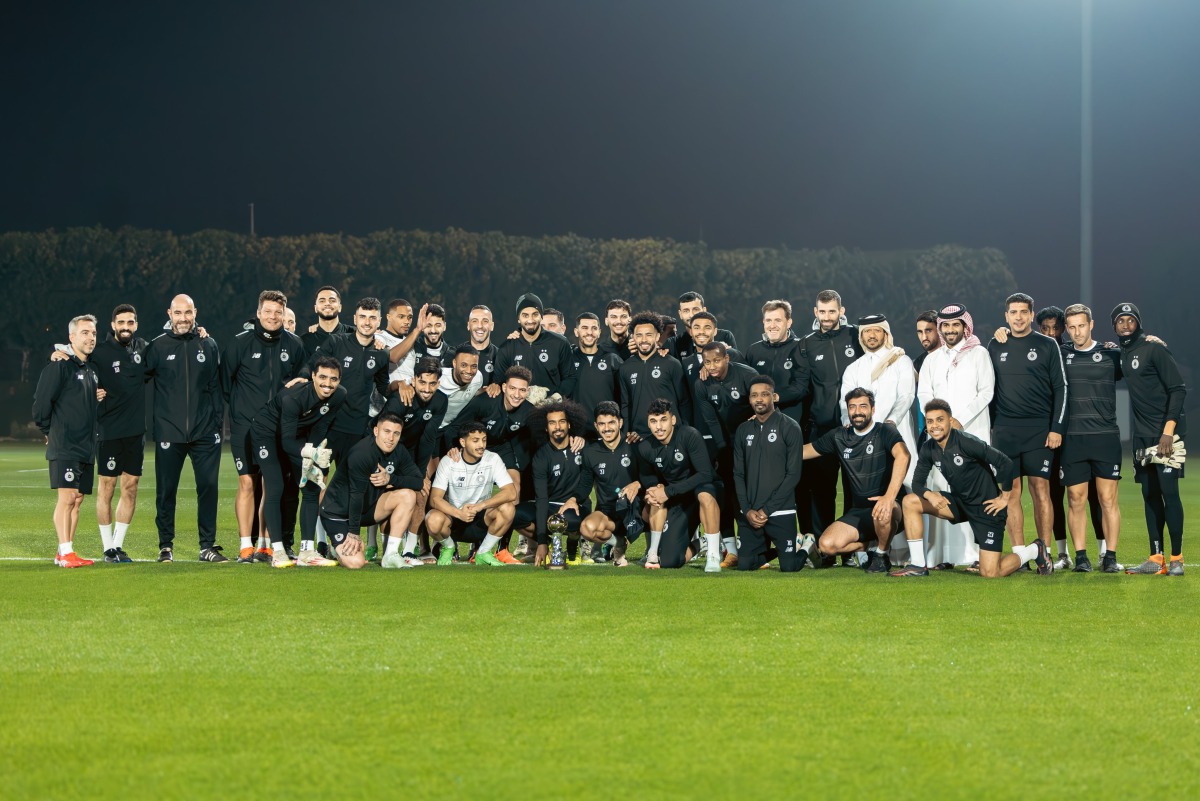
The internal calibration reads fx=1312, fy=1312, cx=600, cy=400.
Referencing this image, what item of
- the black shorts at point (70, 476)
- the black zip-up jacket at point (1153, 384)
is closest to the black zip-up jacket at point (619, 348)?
the black zip-up jacket at point (1153, 384)

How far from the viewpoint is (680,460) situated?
10250 mm

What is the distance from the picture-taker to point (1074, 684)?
228 inches

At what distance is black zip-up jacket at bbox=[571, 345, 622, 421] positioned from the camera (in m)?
11.1

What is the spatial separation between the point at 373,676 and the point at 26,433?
41.0 m

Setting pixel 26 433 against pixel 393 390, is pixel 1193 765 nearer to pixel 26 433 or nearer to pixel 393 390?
pixel 393 390

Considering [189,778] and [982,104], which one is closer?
[189,778]

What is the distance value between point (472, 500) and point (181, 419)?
97.3 inches

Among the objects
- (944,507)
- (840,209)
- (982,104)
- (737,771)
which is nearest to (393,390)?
(944,507)

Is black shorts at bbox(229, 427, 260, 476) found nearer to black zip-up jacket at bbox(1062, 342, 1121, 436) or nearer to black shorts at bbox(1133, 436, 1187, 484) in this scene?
black zip-up jacket at bbox(1062, 342, 1121, 436)

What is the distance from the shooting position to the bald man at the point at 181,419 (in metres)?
10.6

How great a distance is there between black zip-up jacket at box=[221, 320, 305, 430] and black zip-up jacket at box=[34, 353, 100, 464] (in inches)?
43.0

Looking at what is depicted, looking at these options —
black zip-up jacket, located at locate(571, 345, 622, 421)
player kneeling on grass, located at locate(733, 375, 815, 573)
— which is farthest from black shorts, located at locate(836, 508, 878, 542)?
black zip-up jacket, located at locate(571, 345, 622, 421)

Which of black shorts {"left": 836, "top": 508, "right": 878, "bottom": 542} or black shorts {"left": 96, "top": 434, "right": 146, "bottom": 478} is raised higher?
black shorts {"left": 96, "top": 434, "right": 146, "bottom": 478}

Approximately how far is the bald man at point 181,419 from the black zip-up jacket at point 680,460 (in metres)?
3.56
